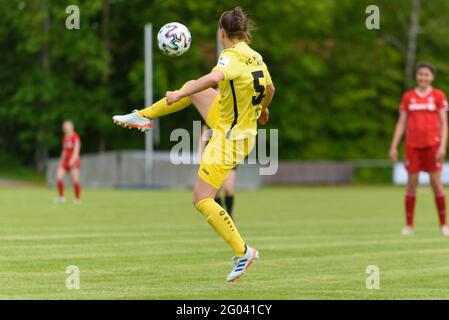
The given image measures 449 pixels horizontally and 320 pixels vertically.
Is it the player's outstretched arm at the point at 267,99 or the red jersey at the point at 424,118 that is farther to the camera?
the red jersey at the point at 424,118

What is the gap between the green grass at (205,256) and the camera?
28.2 feet

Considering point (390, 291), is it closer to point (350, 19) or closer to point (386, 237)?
point (386, 237)

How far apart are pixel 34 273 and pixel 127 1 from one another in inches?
1578

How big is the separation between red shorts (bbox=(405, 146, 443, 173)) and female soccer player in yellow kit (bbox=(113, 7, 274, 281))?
234 inches

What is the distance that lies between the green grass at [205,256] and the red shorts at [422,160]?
3.28ft

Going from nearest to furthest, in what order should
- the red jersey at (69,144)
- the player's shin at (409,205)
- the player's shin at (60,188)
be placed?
the player's shin at (409,205), the player's shin at (60,188), the red jersey at (69,144)

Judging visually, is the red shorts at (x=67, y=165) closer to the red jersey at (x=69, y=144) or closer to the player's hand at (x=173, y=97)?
the red jersey at (x=69, y=144)

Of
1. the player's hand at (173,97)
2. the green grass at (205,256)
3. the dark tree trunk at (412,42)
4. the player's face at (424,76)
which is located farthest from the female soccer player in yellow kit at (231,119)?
the dark tree trunk at (412,42)

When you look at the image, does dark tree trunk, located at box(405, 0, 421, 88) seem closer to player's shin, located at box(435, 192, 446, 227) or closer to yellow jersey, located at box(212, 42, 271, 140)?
player's shin, located at box(435, 192, 446, 227)

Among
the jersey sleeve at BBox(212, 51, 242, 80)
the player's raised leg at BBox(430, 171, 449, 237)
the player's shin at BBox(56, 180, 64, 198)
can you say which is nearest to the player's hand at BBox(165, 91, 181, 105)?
the jersey sleeve at BBox(212, 51, 242, 80)

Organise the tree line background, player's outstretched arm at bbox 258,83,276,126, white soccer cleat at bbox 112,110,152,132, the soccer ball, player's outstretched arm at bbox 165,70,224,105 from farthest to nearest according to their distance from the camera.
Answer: the tree line background < the soccer ball < player's outstretched arm at bbox 258,83,276,126 < white soccer cleat at bbox 112,110,152,132 < player's outstretched arm at bbox 165,70,224,105

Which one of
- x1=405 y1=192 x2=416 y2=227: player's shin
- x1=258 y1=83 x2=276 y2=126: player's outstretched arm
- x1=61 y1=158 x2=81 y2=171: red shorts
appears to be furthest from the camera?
x1=61 y1=158 x2=81 y2=171: red shorts

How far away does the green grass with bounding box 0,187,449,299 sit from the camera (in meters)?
8.61

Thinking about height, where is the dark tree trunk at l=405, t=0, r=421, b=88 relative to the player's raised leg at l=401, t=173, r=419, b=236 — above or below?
above
